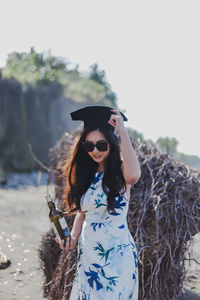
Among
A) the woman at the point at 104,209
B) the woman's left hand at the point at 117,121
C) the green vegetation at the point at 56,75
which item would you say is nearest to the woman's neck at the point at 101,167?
the woman at the point at 104,209

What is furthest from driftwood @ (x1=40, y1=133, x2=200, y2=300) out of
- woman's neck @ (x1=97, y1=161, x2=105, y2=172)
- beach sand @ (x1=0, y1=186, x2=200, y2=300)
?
woman's neck @ (x1=97, y1=161, x2=105, y2=172)

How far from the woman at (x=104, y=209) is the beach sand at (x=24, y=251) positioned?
153 cm

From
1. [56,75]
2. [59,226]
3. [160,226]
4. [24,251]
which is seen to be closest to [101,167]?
[59,226]

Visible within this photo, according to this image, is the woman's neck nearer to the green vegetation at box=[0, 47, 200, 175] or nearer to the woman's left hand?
the woman's left hand

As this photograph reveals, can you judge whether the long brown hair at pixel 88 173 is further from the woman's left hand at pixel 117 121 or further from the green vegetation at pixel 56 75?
the green vegetation at pixel 56 75

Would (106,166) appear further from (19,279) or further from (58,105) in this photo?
(58,105)

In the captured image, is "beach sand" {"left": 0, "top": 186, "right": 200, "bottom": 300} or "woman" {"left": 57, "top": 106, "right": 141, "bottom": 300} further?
"beach sand" {"left": 0, "top": 186, "right": 200, "bottom": 300}

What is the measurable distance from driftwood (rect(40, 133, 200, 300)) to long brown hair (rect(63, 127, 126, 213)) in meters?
0.87

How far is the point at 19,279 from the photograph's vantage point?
4.56 metres

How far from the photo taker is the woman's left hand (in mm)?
2251

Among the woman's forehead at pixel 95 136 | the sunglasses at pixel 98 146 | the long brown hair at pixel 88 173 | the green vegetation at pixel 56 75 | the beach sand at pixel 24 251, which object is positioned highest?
the green vegetation at pixel 56 75

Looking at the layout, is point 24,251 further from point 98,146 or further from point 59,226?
point 98,146

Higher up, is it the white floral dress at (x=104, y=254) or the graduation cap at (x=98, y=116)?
the graduation cap at (x=98, y=116)

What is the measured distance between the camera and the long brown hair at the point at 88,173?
91.4 inches
